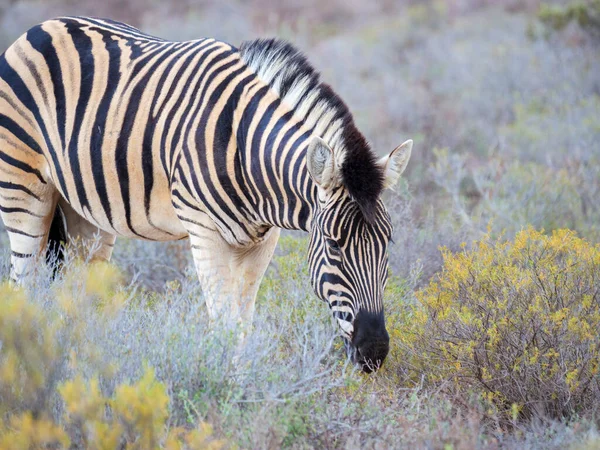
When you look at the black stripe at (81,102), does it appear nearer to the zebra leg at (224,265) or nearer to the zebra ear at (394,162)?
the zebra leg at (224,265)

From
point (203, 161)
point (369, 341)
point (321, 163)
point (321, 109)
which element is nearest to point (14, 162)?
point (203, 161)

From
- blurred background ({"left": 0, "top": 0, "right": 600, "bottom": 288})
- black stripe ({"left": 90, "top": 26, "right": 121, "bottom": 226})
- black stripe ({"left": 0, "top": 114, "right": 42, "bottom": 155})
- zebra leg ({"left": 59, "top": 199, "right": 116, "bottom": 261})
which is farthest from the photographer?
blurred background ({"left": 0, "top": 0, "right": 600, "bottom": 288})

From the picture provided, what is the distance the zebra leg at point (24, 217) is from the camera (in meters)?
4.70

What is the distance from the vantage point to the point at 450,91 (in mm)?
12781

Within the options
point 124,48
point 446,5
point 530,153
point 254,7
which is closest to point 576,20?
point 530,153

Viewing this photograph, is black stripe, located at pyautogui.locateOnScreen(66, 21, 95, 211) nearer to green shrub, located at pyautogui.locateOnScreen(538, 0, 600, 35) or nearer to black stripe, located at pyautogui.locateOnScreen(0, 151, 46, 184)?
black stripe, located at pyautogui.locateOnScreen(0, 151, 46, 184)

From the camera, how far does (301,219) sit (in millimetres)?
3922

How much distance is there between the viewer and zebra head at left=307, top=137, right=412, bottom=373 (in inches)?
138

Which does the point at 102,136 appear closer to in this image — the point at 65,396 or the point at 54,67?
the point at 54,67

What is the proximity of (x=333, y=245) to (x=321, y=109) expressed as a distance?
2.57 ft

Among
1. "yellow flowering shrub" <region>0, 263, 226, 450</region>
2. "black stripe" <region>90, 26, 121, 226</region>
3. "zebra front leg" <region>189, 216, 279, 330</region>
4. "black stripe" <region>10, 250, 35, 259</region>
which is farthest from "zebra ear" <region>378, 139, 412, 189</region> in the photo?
"black stripe" <region>10, 250, 35, 259</region>

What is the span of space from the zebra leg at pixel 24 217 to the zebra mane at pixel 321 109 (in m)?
1.68

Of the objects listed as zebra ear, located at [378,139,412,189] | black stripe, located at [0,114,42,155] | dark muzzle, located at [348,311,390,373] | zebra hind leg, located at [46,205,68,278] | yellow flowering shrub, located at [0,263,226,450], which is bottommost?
yellow flowering shrub, located at [0,263,226,450]

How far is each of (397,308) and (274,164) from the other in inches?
53.8
